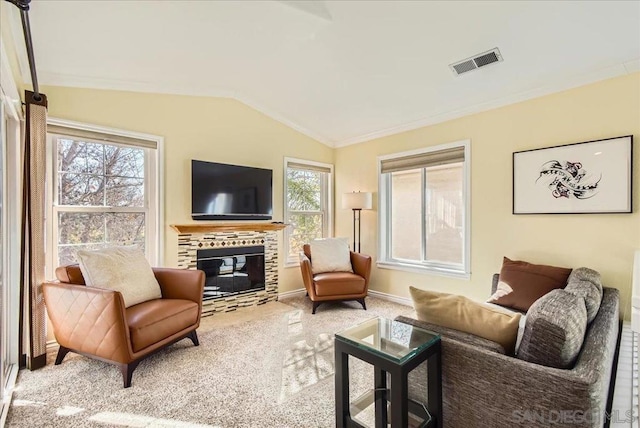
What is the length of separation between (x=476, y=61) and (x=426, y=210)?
6.06 feet

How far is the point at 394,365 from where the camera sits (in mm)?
1235

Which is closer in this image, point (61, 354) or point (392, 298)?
point (61, 354)

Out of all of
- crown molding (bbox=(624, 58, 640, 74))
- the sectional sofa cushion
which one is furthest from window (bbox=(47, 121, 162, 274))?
crown molding (bbox=(624, 58, 640, 74))

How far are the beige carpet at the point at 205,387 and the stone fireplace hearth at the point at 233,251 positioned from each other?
74 centimetres

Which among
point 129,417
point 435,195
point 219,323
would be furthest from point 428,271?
point 129,417

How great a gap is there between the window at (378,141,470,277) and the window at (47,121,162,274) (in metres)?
3.00

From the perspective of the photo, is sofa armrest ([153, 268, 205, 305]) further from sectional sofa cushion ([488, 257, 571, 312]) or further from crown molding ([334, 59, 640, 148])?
crown molding ([334, 59, 640, 148])

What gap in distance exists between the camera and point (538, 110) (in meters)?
3.00

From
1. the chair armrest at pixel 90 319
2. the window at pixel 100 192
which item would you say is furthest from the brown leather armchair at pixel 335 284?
the chair armrest at pixel 90 319

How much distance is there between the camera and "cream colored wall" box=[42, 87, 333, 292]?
118 inches

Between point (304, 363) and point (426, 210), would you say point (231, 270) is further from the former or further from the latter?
point (426, 210)

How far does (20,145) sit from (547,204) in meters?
4.61

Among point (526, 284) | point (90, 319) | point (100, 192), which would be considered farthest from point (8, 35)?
point (526, 284)

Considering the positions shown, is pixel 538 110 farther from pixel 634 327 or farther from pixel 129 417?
pixel 129 417
